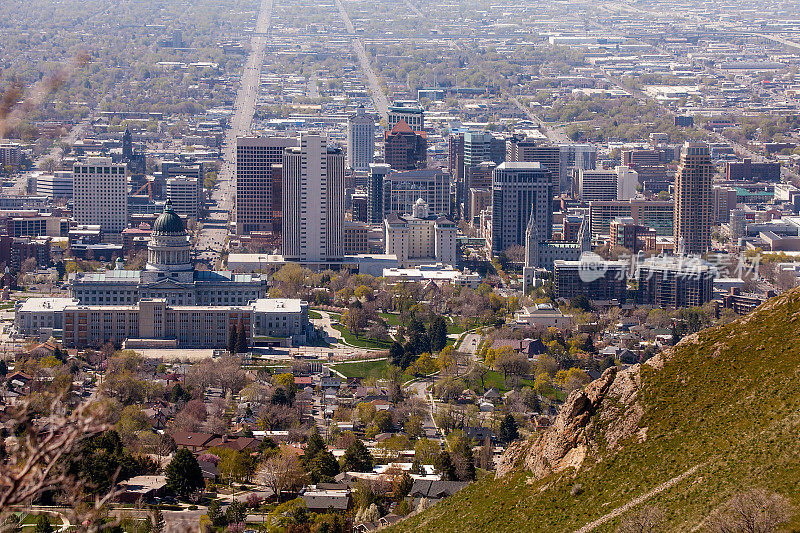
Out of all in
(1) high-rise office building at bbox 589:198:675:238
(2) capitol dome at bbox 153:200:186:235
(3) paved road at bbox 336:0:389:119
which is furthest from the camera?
(3) paved road at bbox 336:0:389:119

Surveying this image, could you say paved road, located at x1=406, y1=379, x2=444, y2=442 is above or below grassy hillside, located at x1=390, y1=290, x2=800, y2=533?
below

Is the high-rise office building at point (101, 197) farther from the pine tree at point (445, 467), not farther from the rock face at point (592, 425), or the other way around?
the rock face at point (592, 425)

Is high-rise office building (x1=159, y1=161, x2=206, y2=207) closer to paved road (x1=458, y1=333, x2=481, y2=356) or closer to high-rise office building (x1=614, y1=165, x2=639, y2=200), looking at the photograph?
high-rise office building (x1=614, y1=165, x2=639, y2=200)

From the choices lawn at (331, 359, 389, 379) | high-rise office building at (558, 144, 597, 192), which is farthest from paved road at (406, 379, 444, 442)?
high-rise office building at (558, 144, 597, 192)

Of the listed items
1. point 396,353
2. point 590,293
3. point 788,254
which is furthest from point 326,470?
point 788,254

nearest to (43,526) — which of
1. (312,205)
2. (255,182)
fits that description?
(312,205)

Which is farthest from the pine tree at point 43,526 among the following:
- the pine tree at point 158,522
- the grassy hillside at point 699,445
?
the grassy hillside at point 699,445
